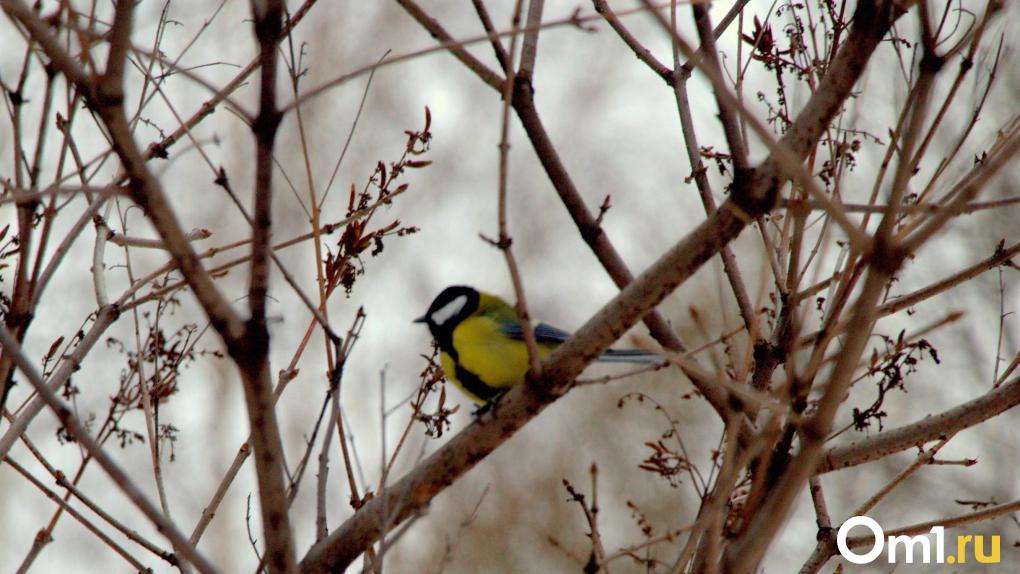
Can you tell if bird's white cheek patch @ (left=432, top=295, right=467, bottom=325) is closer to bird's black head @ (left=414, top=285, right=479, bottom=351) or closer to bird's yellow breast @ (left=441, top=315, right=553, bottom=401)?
bird's black head @ (left=414, top=285, right=479, bottom=351)

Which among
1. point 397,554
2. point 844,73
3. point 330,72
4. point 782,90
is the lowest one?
point 844,73

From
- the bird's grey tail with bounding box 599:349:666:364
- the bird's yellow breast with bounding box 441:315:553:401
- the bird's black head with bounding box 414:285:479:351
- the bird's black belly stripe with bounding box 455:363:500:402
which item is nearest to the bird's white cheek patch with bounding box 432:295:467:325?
the bird's black head with bounding box 414:285:479:351

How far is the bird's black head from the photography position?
355cm

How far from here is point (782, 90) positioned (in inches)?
107

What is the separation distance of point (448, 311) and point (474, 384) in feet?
1.49

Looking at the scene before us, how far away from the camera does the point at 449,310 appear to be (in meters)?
3.62

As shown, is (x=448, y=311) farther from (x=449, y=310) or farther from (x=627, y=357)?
(x=627, y=357)

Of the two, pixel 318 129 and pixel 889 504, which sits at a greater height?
pixel 318 129

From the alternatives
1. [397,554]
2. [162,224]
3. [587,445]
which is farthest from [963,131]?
[587,445]

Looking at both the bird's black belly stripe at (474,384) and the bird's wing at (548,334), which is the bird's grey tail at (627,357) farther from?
the bird's black belly stripe at (474,384)

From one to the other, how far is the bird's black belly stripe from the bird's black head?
24cm

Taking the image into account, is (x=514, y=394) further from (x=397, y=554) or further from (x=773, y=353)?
(x=397, y=554)

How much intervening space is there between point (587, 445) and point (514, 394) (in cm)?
898

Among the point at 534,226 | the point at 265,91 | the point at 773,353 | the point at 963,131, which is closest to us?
the point at 265,91
